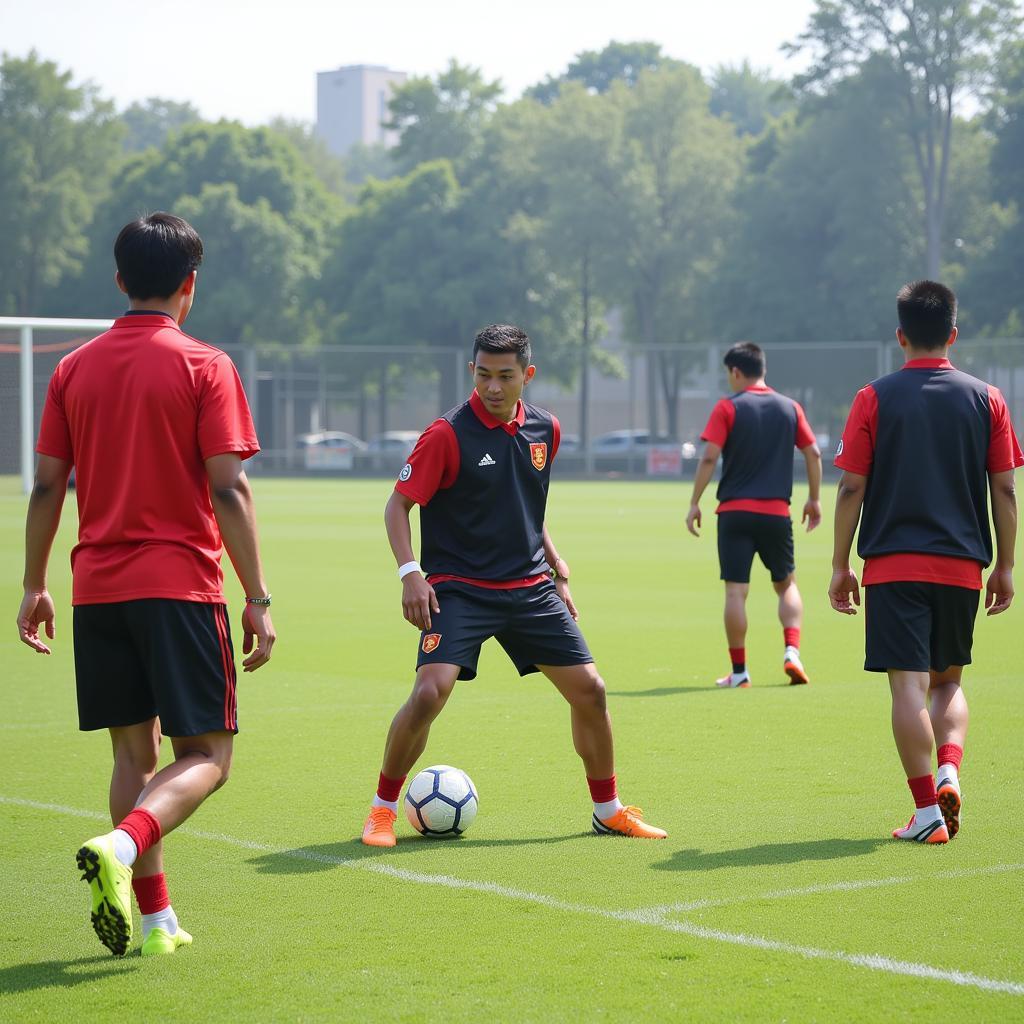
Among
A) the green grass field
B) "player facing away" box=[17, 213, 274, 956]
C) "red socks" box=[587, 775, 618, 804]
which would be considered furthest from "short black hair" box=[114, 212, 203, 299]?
"red socks" box=[587, 775, 618, 804]

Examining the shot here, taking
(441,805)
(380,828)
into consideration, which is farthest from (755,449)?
(380,828)

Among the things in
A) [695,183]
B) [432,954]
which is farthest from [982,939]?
[695,183]

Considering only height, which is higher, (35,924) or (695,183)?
(695,183)

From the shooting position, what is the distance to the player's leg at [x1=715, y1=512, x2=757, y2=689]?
10898 mm

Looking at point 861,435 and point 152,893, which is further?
point 861,435

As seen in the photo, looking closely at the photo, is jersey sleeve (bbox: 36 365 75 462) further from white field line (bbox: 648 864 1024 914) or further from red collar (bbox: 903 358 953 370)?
red collar (bbox: 903 358 953 370)

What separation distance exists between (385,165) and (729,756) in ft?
487

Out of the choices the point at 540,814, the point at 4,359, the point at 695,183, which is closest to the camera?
the point at 540,814

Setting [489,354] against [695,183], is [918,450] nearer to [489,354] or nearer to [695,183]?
[489,354]

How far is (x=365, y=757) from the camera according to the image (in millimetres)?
8398

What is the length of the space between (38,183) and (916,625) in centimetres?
6862

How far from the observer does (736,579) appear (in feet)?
36.4

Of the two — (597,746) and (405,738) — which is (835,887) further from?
(405,738)

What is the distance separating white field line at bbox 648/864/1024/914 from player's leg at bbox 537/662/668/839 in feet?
3.09
